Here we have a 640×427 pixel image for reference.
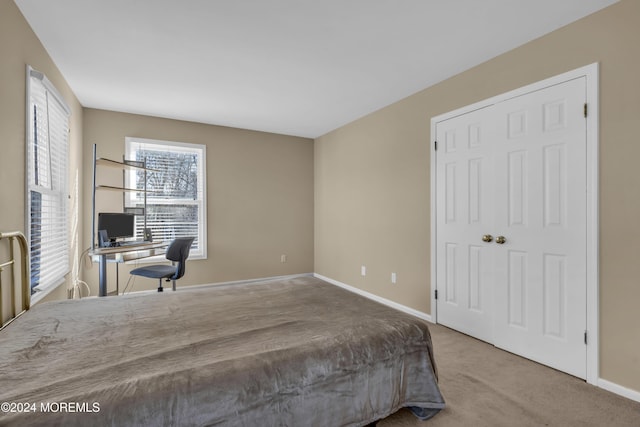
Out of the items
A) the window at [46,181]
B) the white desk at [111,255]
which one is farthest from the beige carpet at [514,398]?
the window at [46,181]

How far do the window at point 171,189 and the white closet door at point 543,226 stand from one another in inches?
150

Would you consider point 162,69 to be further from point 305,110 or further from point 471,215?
point 471,215

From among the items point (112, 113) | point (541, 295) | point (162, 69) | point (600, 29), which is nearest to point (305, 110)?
point (162, 69)

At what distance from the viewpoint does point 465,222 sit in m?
2.94

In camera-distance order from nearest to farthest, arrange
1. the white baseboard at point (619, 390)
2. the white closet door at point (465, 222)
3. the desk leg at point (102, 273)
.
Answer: the white baseboard at point (619, 390) < the white closet door at point (465, 222) < the desk leg at point (102, 273)

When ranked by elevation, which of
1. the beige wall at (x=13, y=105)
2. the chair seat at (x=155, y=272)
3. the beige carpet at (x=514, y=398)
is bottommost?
the beige carpet at (x=514, y=398)

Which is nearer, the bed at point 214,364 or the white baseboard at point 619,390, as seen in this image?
the bed at point 214,364

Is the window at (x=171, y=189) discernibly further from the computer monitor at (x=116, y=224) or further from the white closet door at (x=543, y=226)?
the white closet door at (x=543, y=226)

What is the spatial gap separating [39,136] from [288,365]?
106 inches

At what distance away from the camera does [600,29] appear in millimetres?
2066

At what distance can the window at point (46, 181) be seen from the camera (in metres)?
2.30

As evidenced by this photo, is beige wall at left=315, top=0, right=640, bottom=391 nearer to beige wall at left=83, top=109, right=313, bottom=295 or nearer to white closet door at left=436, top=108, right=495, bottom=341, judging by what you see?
white closet door at left=436, top=108, right=495, bottom=341

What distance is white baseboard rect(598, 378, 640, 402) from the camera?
190 cm

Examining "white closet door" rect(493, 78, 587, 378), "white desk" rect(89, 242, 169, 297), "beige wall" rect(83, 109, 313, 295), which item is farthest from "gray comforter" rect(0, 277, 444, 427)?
"beige wall" rect(83, 109, 313, 295)
